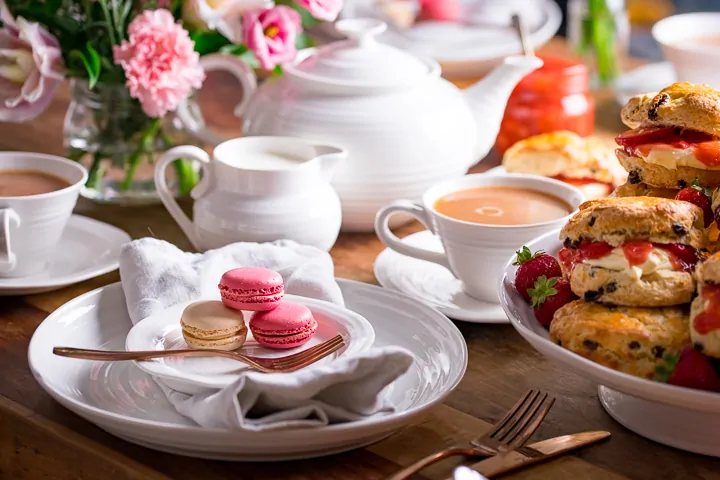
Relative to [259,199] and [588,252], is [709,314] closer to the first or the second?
[588,252]

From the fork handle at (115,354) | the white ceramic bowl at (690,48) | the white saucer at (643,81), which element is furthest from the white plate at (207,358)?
the white saucer at (643,81)

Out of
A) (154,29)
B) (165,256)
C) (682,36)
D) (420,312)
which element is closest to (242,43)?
(154,29)

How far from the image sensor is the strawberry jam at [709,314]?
79 cm

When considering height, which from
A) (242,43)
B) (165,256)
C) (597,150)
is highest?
(242,43)

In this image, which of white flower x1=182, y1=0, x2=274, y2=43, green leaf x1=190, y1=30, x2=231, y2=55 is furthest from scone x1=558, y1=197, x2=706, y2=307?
green leaf x1=190, y1=30, x2=231, y2=55

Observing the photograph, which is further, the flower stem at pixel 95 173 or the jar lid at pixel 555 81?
the jar lid at pixel 555 81

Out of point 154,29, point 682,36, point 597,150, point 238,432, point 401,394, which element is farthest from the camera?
point 682,36

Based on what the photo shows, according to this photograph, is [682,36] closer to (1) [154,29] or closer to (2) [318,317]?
(1) [154,29]

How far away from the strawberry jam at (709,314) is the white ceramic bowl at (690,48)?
3.25 ft

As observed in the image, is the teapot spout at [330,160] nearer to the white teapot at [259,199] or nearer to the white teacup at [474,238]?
the white teapot at [259,199]

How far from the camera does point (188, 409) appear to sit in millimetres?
863

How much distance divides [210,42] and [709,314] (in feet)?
3.17

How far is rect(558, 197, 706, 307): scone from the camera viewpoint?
0.85 m

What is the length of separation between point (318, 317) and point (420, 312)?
131mm
